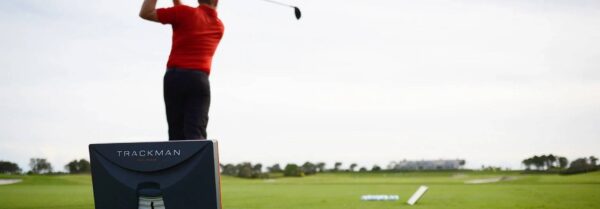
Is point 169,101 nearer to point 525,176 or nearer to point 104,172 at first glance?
point 104,172

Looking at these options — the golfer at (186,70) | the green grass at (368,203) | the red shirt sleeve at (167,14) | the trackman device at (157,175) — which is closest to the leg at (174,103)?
the golfer at (186,70)

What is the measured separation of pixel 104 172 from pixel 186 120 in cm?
50

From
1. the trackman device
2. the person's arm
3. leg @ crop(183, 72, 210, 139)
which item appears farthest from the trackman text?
the person's arm

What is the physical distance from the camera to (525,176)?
89.0 ft

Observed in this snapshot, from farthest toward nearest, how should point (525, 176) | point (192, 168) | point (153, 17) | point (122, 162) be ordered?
point (525, 176), point (153, 17), point (122, 162), point (192, 168)

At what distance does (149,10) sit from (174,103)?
0.50 m

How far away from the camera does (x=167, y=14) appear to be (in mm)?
2852

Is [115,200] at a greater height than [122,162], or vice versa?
[122,162]

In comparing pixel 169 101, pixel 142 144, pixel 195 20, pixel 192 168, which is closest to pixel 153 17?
pixel 195 20

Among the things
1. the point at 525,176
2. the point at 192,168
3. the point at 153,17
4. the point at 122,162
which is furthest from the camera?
the point at 525,176

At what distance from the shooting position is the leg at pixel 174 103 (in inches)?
112

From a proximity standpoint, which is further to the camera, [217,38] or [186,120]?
[217,38]

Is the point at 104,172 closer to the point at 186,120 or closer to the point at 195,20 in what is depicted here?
the point at 186,120

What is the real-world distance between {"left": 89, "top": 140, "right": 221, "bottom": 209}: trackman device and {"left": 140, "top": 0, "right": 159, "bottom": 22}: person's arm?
0.73 m
